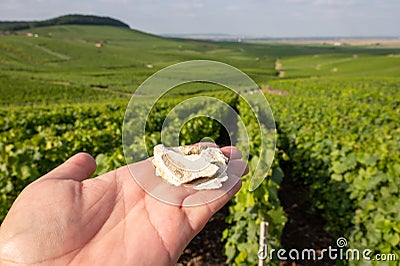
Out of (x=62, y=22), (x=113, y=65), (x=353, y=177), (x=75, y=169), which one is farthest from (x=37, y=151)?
(x=62, y=22)

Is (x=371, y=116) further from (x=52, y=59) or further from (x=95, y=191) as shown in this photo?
(x=52, y=59)

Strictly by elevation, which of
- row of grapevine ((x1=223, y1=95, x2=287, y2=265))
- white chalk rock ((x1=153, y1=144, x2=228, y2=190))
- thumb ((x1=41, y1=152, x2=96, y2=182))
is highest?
white chalk rock ((x1=153, y1=144, x2=228, y2=190))

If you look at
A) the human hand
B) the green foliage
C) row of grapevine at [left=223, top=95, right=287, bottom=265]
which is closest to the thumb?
the human hand

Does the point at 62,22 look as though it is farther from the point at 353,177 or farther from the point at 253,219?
the point at 253,219

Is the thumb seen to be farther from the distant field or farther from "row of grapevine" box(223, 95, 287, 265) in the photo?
the distant field

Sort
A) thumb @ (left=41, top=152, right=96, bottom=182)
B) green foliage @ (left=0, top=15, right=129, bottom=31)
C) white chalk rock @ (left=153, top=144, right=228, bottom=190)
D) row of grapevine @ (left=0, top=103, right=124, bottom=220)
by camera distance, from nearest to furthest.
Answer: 1. white chalk rock @ (left=153, top=144, right=228, bottom=190)
2. thumb @ (left=41, top=152, right=96, bottom=182)
3. row of grapevine @ (left=0, top=103, right=124, bottom=220)
4. green foliage @ (left=0, top=15, right=129, bottom=31)
